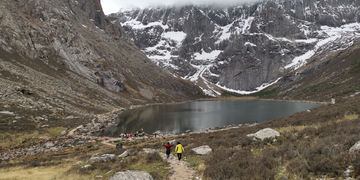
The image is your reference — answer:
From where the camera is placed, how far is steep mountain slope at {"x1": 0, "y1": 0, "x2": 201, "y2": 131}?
147 ft

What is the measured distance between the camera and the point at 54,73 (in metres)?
83.0

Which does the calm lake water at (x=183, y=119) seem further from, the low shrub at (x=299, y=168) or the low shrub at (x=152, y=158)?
the low shrub at (x=299, y=168)

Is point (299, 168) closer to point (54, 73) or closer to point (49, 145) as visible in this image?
point (49, 145)

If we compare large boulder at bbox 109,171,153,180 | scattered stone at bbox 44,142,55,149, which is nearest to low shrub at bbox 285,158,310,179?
large boulder at bbox 109,171,153,180

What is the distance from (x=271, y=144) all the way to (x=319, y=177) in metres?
9.32

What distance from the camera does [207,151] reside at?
17234 millimetres

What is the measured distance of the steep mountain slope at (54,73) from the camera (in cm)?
4488

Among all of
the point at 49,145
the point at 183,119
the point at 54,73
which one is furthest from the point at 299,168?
the point at 54,73

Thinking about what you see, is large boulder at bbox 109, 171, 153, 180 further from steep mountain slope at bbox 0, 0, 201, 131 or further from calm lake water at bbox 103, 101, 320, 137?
calm lake water at bbox 103, 101, 320, 137

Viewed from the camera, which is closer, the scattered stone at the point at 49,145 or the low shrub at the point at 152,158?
the low shrub at the point at 152,158

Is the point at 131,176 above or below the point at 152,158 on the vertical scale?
above

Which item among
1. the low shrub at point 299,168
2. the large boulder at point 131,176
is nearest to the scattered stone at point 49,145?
the large boulder at point 131,176

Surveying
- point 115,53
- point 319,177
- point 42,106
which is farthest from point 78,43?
point 319,177

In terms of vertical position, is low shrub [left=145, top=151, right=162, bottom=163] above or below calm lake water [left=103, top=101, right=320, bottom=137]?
above
